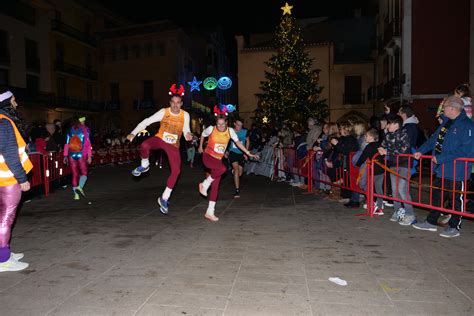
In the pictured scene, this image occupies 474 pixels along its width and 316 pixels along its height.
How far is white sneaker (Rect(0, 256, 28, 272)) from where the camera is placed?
475 centimetres

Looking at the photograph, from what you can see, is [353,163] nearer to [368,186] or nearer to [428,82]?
[368,186]

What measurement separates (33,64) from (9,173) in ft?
122

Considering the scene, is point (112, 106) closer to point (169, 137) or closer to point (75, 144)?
point (75, 144)

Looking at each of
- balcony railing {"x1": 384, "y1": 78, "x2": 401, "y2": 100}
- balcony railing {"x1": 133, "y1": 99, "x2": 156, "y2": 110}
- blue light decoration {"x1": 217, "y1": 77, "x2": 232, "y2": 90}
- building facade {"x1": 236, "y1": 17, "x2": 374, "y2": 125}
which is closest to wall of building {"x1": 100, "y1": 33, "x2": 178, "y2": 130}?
balcony railing {"x1": 133, "y1": 99, "x2": 156, "y2": 110}

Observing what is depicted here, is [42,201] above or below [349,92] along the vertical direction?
below

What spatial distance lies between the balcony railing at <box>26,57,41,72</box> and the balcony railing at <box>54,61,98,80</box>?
6.22 feet

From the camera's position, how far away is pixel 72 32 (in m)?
41.9

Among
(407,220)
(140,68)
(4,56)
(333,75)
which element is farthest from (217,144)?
(140,68)

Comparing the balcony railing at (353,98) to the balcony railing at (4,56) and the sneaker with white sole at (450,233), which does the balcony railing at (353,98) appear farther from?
the sneaker with white sole at (450,233)

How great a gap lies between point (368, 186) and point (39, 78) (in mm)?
37571

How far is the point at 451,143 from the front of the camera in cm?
626

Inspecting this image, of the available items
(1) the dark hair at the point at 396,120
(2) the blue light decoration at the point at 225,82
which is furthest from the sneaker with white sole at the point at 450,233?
(2) the blue light decoration at the point at 225,82

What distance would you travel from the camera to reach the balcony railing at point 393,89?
26.5 m

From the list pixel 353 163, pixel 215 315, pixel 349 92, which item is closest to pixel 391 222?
pixel 353 163
